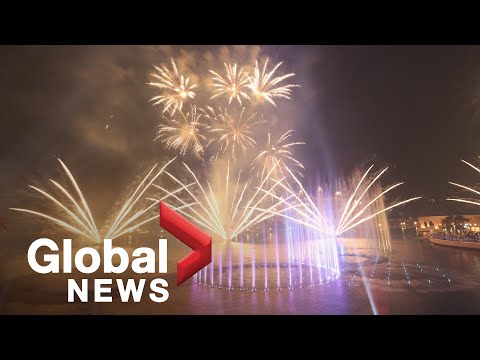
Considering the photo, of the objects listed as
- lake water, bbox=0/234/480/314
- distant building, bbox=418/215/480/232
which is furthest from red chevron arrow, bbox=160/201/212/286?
distant building, bbox=418/215/480/232

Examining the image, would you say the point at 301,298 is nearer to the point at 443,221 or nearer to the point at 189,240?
the point at 189,240

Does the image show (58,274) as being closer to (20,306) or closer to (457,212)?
(20,306)

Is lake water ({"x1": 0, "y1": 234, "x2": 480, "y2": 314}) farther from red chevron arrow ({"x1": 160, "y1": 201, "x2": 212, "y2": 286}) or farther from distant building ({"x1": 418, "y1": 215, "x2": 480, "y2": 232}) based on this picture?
distant building ({"x1": 418, "y1": 215, "x2": 480, "y2": 232})

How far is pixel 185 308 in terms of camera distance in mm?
14789

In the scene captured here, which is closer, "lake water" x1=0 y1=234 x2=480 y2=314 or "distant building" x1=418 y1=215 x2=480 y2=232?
"lake water" x1=0 y1=234 x2=480 y2=314

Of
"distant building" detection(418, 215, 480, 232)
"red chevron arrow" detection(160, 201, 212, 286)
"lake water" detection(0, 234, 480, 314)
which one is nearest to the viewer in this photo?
"red chevron arrow" detection(160, 201, 212, 286)

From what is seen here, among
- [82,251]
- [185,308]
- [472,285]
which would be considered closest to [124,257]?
[82,251]

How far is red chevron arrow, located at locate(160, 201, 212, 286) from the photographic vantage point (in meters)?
13.4

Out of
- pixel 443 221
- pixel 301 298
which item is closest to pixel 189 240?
pixel 301 298

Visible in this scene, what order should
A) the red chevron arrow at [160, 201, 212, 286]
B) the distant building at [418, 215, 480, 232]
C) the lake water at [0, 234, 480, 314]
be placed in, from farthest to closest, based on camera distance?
the distant building at [418, 215, 480, 232]
the lake water at [0, 234, 480, 314]
the red chevron arrow at [160, 201, 212, 286]

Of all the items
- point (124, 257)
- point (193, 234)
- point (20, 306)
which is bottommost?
point (20, 306)

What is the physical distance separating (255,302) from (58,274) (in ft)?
60.4

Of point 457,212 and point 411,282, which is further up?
point 457,212

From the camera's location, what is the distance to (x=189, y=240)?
1337cm
